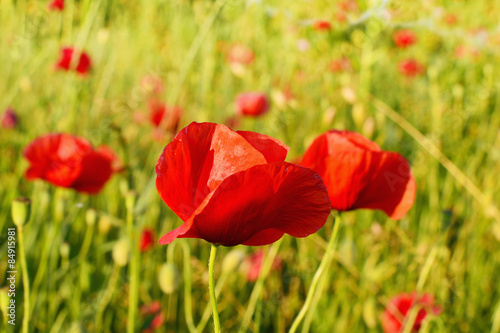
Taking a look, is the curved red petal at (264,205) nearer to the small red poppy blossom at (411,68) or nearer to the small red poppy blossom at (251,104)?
the small red poppy blossom at (251,104)

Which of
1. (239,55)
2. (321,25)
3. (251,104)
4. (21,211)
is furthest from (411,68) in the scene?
(21,211)

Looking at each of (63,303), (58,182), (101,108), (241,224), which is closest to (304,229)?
(241,224)

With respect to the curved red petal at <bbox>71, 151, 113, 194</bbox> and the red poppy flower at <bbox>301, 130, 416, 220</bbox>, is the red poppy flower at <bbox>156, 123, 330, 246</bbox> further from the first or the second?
the curved red petal at <bbox>71, 151, 113, 194</bbox>

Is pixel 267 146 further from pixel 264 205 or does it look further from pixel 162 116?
pixel 162 116


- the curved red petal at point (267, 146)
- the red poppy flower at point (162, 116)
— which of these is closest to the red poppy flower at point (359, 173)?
the curved red petal at point (267, 146)

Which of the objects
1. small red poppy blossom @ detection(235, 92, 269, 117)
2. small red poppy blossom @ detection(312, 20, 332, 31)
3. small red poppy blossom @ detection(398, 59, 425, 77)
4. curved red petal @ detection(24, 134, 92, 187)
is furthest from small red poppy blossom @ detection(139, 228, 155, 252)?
small red poppy blossom @ detection(398, 59, 425, 77)
